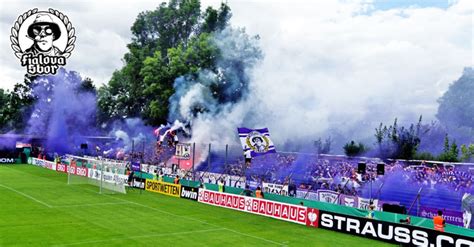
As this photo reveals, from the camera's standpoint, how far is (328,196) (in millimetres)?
30406

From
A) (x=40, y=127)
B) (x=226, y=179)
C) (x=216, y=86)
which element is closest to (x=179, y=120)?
(x=216, y=86)

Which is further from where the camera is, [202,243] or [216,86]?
[216,86]

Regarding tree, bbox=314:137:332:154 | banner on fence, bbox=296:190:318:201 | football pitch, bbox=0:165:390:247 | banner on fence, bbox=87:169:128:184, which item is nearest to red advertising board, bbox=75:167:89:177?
banner on fence, bbox=87:169:128:184

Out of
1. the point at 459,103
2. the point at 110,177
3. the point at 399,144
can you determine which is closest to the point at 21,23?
the point at 110,177

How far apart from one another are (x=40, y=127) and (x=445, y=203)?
8267 cm

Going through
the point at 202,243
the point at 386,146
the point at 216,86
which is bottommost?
the point at 202,243

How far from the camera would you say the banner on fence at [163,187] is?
1429 inches

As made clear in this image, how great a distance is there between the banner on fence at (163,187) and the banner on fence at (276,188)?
269 inches

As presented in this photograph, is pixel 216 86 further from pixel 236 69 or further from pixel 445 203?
pixel 445 203

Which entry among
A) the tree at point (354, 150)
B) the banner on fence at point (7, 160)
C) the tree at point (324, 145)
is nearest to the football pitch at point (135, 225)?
the tree at point (354, 150)

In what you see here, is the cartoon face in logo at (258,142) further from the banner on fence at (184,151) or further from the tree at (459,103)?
the tree at (459,103)

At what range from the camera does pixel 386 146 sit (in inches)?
1833

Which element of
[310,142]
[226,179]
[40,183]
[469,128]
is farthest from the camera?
[469,128]

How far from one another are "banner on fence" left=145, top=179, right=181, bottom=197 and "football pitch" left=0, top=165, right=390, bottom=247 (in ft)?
5.03
